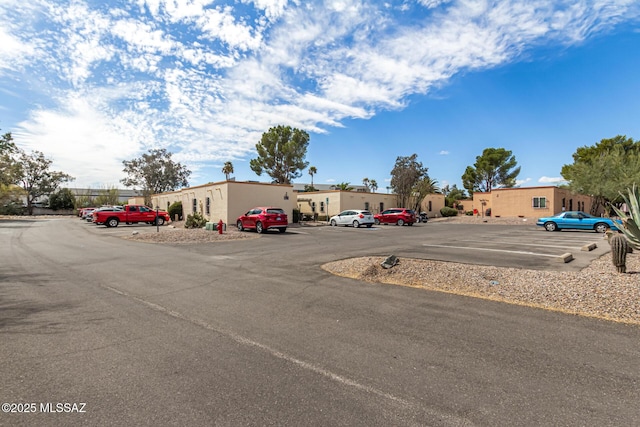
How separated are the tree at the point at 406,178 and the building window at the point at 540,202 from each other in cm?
1301

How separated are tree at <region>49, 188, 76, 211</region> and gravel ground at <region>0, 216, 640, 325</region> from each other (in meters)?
73.9

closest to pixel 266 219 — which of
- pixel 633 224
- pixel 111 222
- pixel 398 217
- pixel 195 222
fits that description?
pixel 195 222

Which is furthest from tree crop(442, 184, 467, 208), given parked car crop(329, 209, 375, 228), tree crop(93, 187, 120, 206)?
tree crop(93, 187, 120, 206)

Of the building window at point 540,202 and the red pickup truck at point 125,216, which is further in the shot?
the building window at point 540,202

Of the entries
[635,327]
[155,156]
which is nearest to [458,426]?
[635,327]

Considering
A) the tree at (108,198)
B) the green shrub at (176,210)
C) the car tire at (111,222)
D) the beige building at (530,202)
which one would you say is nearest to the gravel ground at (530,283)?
the car tire at (111,222)

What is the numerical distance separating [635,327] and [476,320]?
6.58ft

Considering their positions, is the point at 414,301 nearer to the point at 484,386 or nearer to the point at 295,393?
the point at 484,386

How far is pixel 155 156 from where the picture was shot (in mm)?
61031

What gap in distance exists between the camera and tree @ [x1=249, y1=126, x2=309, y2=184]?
163ft

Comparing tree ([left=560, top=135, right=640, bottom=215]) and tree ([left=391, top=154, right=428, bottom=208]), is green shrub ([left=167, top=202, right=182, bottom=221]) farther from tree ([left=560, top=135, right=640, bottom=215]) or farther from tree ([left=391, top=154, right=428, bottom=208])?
tree ([left=560, top=135, right=640, bottom=215])

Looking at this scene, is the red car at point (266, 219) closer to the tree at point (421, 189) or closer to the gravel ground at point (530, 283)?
the gravel ground at point (530, 283)

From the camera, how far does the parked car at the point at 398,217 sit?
1201 inches

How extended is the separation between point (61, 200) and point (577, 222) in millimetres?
79857
